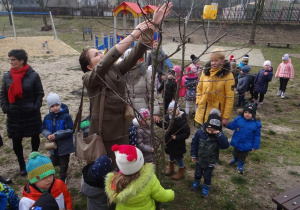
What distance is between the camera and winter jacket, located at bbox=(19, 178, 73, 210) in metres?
2.04

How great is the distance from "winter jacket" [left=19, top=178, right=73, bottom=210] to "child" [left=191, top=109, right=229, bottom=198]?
1.68 meters

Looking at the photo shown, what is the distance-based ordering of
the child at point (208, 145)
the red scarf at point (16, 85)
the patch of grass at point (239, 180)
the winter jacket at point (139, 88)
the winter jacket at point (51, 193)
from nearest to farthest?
1. the winter jacket at point (51, 193)
2. the child at point (208, 145)
3. the red scarf at point (16, 85)
4. the patch of grass at point (239, 180)
5. the winter jacket at point (139, 88)

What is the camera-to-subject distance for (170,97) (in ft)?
17.4

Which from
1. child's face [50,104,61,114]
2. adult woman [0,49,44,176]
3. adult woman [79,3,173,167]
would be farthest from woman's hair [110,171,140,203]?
adult woman [0,49,44,176]

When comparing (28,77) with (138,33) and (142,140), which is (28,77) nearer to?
(142,140)

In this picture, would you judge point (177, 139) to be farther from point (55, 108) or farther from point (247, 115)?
point (55, 108)

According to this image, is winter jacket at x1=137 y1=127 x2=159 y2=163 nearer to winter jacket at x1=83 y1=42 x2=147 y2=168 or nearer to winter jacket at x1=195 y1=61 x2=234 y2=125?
winter jacket at x1=83 y1=42 x2=147 y2=168

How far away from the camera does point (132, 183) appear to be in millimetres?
1893

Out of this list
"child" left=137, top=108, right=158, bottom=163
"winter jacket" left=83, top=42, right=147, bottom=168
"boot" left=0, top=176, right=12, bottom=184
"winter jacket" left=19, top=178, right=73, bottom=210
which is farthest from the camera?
"boot" left=0, top=176, right=12, bottom=184

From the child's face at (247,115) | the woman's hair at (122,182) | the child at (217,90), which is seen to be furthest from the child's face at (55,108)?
the child's face at (247,115)

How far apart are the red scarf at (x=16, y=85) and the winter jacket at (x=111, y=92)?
1.51 m

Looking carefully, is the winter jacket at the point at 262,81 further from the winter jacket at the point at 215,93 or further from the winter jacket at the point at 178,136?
the winter jacket at the point at 178,136

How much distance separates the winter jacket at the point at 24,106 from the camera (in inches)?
129

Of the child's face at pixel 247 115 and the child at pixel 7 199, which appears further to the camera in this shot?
the child's face at pixel 247 115
